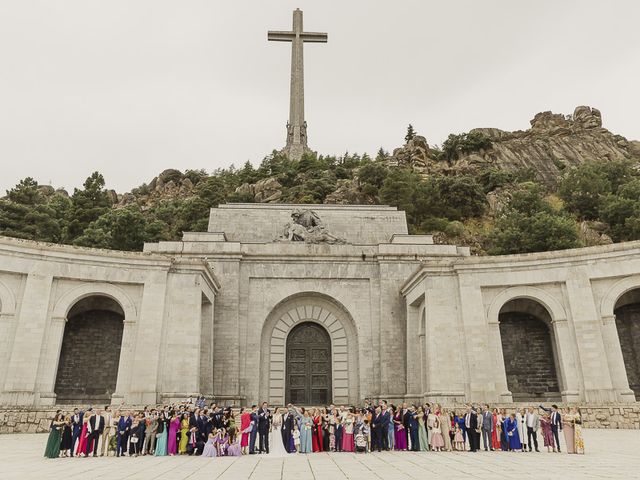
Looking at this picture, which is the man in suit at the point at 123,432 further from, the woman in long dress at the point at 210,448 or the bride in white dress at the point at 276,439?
the bride in white dress at the point at 276,439

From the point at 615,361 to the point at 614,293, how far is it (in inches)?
114

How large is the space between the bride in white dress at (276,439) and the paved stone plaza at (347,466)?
0.58 metres

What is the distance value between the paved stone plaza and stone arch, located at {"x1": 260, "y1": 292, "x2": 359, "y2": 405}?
11.8 m

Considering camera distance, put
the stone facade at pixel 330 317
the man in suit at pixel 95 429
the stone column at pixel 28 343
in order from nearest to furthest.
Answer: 1. the man in suit at pixel 95 429
2. the stone column at pixel 28 343
3. the stone facade at pixel 330 317

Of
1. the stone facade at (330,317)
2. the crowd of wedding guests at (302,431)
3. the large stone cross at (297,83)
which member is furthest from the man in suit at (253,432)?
the large stone cross at (297,83)

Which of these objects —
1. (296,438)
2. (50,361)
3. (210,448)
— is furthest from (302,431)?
(50,361)

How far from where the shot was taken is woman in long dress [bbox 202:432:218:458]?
46.1ft

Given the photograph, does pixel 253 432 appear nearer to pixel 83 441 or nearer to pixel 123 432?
pixel 123 432

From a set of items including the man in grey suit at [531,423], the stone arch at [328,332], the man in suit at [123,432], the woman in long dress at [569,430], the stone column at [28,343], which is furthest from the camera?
the stone arch at [328,332]

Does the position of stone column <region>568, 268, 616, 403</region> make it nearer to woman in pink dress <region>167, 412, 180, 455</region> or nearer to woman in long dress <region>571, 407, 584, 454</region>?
woman in long dress <region>571, 407, 584, 454</region>

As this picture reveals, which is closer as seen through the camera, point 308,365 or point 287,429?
point 287,429

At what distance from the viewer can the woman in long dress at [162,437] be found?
1442 cm

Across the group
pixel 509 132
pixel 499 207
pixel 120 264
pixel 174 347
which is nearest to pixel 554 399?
pixel 174 347

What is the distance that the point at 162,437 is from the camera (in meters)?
14.5
